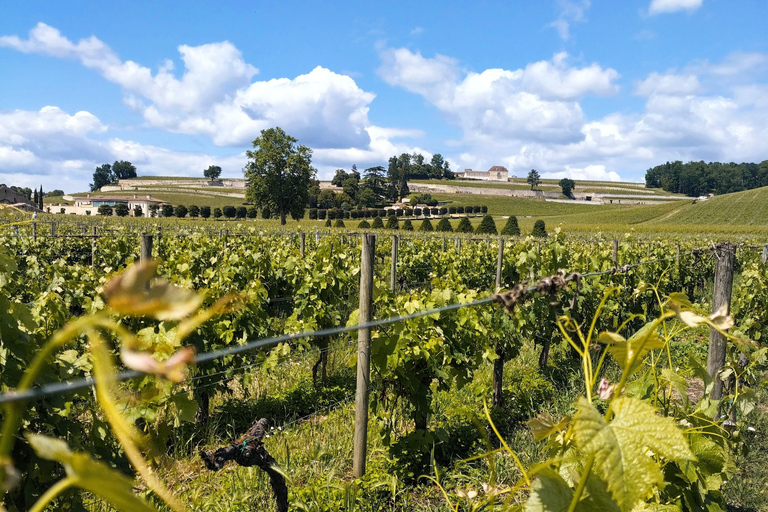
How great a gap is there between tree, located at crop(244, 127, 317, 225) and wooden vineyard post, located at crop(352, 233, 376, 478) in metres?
55.3

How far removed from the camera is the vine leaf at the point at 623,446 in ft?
2.49

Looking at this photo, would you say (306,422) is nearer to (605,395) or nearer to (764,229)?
(605,395)

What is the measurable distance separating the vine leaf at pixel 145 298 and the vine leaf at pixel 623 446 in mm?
640

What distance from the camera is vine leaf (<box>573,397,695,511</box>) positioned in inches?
29.9

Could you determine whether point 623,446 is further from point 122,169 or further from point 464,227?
point 122,169

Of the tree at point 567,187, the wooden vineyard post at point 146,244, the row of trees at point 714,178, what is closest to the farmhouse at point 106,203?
the wooden vineyard post at point 146,244

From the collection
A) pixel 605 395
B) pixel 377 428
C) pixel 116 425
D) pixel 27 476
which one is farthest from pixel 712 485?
pixel 377 428

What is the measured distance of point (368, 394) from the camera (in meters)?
3.65

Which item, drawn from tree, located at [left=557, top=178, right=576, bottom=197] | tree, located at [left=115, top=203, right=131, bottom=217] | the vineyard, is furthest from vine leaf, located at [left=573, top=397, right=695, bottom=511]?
tree, located at [left=557, top=178, right=576, bottom=197]

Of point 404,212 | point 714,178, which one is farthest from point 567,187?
point 404,212

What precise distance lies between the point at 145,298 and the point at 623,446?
0.74 m

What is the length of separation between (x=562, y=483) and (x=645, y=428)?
20 cm

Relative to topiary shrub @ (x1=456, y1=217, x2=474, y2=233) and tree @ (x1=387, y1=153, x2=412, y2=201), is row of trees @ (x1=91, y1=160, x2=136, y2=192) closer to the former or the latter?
tree @ (x1=387, y1=153, x2=412, y2=201)

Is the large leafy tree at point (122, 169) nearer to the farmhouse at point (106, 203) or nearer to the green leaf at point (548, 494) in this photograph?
the farmhouse at point (106, 203)
